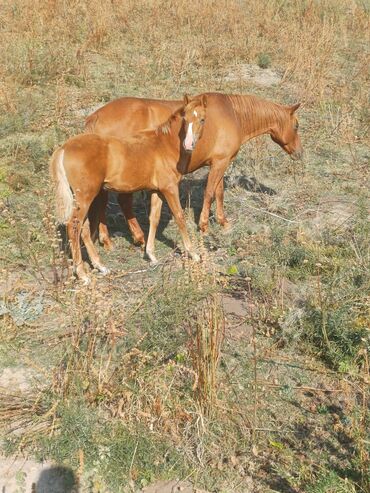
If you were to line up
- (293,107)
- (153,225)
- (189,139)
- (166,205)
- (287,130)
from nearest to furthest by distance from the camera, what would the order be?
(189,139) → (153,225) → (293,107) → (287,130) → (166,205)

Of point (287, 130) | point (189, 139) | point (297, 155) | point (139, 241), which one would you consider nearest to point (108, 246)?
point (139, 241)

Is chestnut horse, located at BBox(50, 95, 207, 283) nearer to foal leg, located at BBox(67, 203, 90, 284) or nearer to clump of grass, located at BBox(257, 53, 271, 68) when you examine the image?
foal leg, located at BBox(67, 203, 90, 284)

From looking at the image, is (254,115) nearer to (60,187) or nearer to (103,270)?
(103,270)

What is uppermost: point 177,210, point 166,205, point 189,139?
point 189,139

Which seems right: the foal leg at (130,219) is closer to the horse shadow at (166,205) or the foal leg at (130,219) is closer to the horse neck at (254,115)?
the horse shadow at (166,205)

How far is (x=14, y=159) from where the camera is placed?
316 inches

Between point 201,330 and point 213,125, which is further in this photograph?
point 213,125

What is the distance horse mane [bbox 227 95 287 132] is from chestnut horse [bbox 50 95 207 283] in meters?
1.29

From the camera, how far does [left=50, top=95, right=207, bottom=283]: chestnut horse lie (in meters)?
5.47

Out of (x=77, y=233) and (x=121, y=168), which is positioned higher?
(x=121, y=168)

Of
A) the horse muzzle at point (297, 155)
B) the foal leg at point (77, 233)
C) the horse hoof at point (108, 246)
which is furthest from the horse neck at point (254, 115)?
the foal leg at point (77, 233)

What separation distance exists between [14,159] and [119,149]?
9.14ft

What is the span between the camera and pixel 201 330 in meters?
3.89

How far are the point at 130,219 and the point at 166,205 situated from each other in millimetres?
1172
